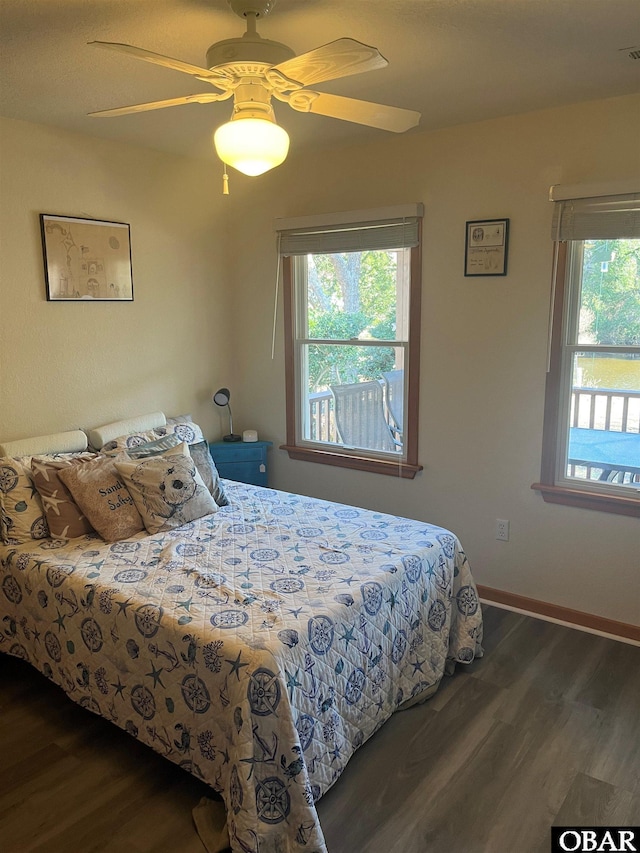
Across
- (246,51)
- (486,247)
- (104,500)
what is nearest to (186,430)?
(104,500)

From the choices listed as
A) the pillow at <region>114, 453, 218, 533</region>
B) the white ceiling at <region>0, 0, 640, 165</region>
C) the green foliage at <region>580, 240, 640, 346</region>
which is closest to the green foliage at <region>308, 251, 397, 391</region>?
the white ceiling at <region>0, 0, 640, 165</region>

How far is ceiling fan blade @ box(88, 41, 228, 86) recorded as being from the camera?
163cm

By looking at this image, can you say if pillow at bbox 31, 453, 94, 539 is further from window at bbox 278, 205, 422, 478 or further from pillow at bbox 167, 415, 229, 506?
window at bbox 278, 205, 422, 478

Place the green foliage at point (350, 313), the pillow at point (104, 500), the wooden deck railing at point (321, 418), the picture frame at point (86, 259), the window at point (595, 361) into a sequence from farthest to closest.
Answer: the wooden deck railing at point (321, 418), the green foliage at point (350, 313), the picture frame at point (86, 259), the window at point (595, 361), the pillow at point (104, 500)

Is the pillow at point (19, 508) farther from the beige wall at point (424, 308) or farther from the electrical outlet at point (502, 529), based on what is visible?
the electrical outlet at point (502, 529)

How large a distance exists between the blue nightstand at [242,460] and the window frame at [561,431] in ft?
5.76

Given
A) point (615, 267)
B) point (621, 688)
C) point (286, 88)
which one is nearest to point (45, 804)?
point (621, 688)

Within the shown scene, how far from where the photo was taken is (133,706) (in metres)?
2.23

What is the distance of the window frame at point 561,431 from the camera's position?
3018 mm

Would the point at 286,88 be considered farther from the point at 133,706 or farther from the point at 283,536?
the point at 133,706

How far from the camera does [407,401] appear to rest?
3646mm

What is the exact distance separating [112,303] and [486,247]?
2072 millimetres

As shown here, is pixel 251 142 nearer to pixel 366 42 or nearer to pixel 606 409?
pixel 366 42

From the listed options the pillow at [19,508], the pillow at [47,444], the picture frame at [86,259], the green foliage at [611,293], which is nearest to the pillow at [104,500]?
the pillow at [19,508]
